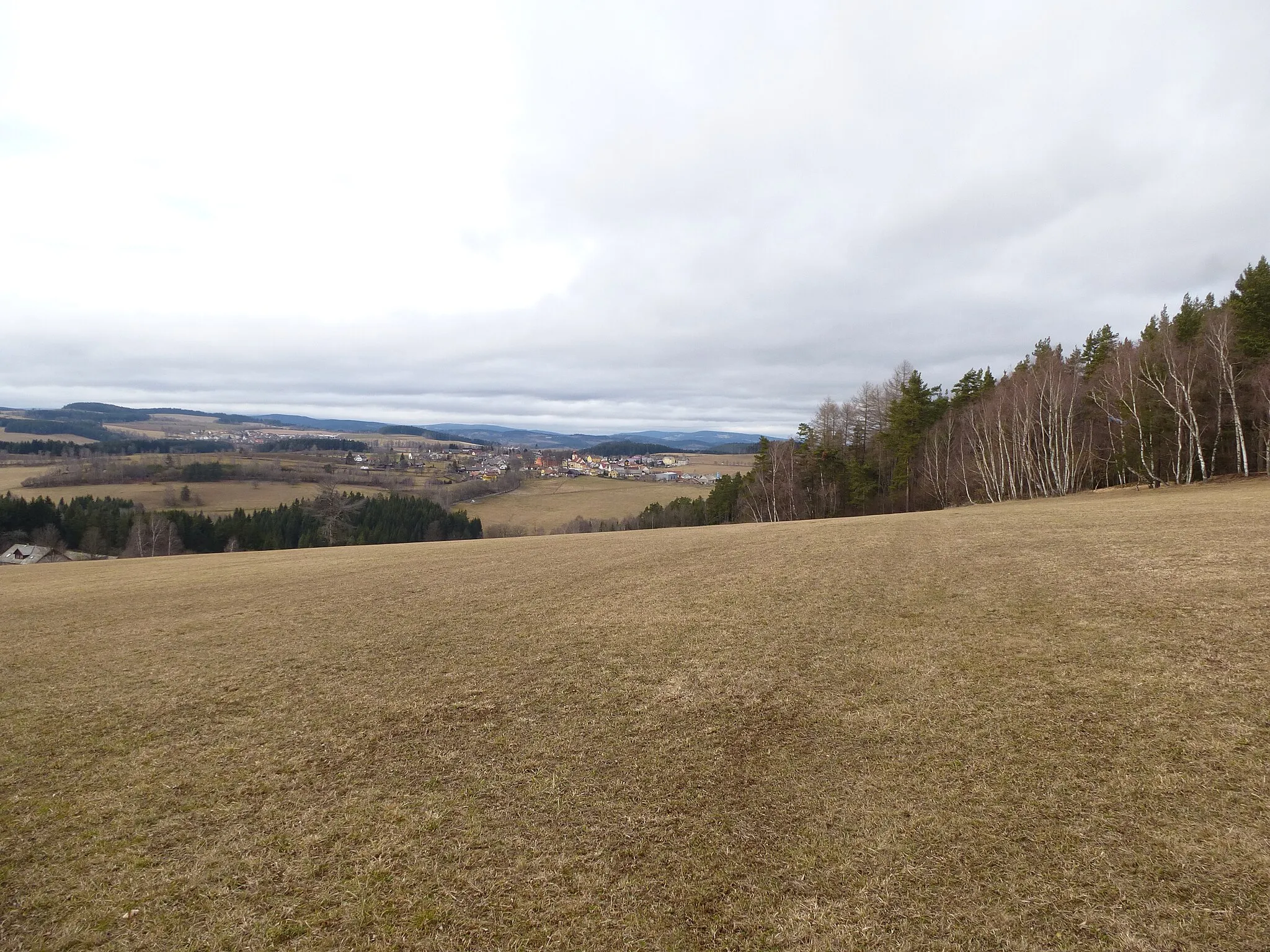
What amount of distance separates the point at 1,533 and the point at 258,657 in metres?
75.1

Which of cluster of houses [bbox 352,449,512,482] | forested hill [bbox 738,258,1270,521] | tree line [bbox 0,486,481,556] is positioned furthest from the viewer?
cluster of houses [bbox 352,449,512,482]

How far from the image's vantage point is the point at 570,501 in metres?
102

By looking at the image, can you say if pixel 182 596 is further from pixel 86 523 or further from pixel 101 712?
pixel 86 523

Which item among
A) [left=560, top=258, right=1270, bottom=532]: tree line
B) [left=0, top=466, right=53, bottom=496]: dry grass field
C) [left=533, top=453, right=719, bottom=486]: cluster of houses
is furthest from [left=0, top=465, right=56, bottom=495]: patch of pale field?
[left=560, top=258, right=1270, bottom=532]: tree line

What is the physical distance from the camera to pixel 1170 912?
4.11 metres

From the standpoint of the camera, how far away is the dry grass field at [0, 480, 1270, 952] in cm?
440

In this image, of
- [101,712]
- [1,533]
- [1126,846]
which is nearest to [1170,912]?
[1126,846]

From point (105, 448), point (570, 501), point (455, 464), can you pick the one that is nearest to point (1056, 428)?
point (570, 501)

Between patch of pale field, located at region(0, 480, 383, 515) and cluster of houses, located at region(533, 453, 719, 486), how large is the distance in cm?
5444

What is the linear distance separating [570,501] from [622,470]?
49.6 meters

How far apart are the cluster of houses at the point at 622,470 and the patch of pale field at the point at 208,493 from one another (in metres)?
54.4

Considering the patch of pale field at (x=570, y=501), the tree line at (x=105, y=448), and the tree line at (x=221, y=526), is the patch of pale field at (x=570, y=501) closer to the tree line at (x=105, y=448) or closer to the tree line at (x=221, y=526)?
the tree line at (x=221, y=526)

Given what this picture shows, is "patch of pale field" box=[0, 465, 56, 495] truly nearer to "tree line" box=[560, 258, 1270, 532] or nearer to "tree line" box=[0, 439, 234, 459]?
"tree line" box=[0, 439, 234, 459]

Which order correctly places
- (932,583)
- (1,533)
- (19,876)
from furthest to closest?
(1,533), (932,583), (19,876)
